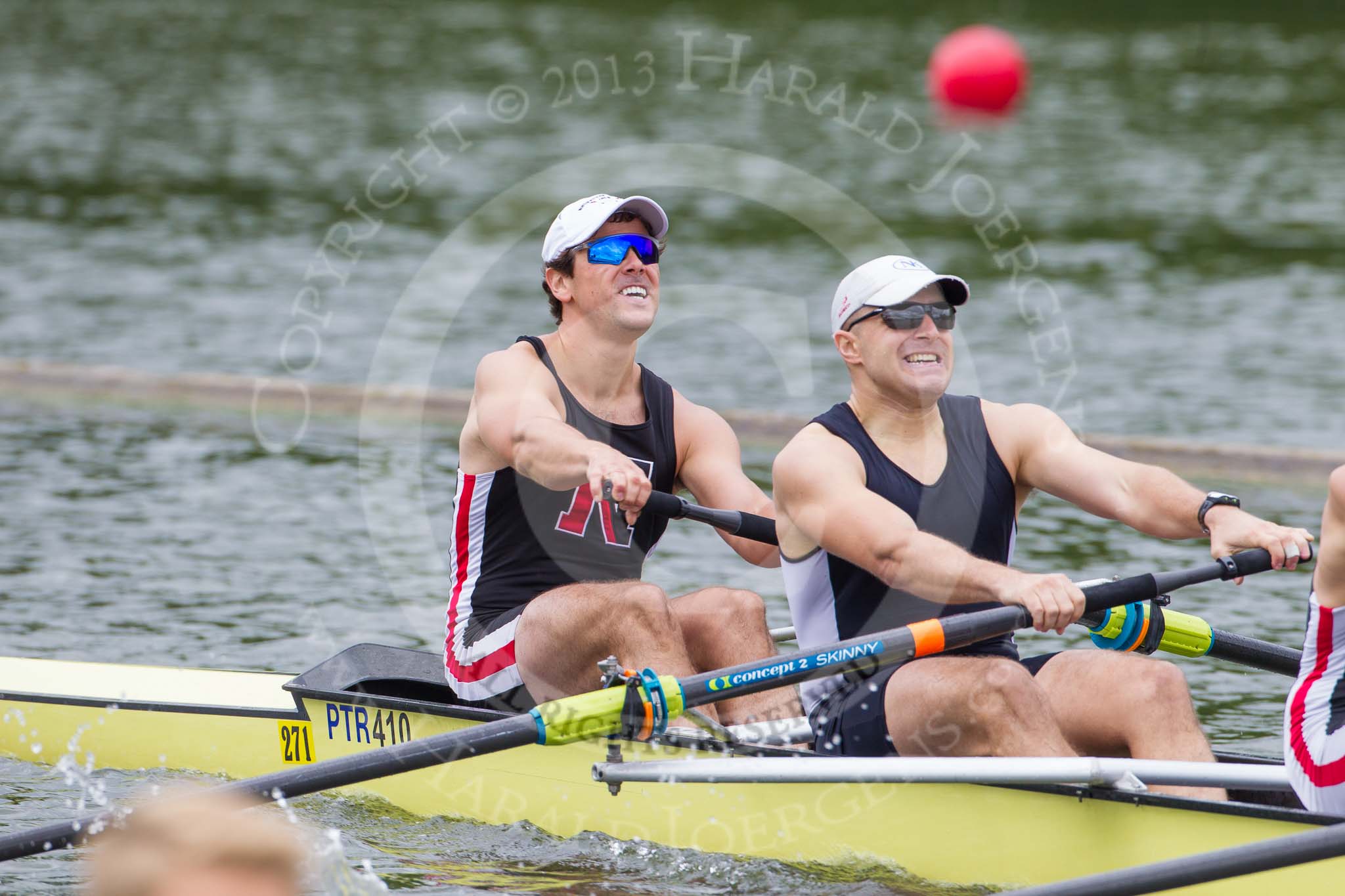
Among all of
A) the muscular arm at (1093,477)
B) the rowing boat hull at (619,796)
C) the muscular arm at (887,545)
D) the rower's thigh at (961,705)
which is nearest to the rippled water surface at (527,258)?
the rowing boat hull at (619,796)

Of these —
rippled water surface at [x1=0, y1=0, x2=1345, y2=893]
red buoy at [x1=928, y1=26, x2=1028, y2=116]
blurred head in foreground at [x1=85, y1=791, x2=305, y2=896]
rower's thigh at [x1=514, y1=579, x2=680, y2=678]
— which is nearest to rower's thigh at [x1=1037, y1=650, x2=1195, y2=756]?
rippled water surface at [x1=0, y1=0, x2=1345, y2=893]

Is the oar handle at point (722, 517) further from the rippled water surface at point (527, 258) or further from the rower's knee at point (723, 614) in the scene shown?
the rippled water surface at point (527, 258)

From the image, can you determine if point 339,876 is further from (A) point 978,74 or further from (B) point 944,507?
(A) point 978,74

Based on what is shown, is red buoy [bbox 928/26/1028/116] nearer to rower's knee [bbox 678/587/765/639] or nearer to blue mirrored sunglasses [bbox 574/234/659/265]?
blue mirrored sunglasses [bbox 574/234/659/265]

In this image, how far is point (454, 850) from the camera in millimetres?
5355

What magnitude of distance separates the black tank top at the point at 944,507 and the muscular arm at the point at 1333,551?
984mm

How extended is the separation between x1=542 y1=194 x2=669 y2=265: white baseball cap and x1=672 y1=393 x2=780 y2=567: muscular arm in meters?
0.60

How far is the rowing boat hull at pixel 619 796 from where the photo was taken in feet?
14.6

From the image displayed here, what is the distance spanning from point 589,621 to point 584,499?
584 millimetres

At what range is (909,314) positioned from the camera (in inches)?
197

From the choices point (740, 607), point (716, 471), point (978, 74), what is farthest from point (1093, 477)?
point (978, 74)

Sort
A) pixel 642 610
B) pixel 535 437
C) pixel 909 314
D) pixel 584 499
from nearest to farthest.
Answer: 1. pixel 909 314
2. pixel 642 610
3. pixel 535 437
4. pixel 584 499

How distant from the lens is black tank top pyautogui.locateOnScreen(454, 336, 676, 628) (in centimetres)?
559

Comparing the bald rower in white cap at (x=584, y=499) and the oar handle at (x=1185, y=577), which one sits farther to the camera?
the bald rower in white cap at (x=584, y=499)
